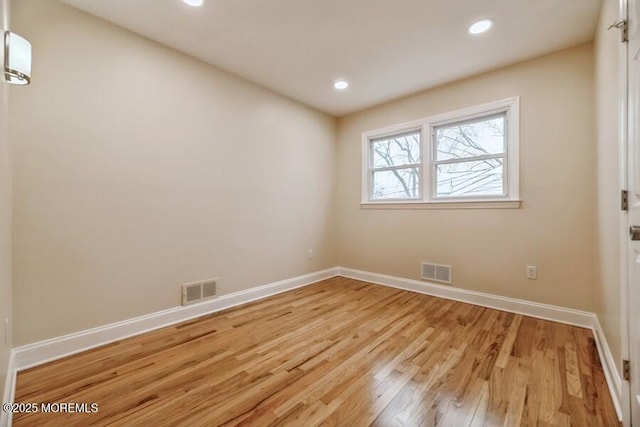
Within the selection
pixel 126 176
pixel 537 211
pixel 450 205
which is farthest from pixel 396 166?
pixel 126 176

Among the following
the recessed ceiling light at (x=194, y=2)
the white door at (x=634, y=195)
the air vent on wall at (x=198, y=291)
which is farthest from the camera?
the air vent on wall at (x=198, y=291)

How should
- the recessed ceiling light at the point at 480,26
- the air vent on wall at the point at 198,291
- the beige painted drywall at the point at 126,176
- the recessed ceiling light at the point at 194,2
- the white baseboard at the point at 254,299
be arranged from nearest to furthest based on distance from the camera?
the white baseboard at the point at 254,299, the beige painted drywall at the point at 126,176, the recessed ceiling light at the point at 194,2, the recessed ceiling light at the point at 480,26, the air vent on wall at the point at 198,291

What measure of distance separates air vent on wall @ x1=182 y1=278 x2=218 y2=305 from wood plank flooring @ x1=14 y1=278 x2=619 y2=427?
0.73 ft

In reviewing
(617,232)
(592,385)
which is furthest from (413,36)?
(592,385)

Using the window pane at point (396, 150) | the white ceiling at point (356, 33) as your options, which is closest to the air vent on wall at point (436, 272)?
the window pane at point (396, 150)

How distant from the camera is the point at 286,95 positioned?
11.8 ft

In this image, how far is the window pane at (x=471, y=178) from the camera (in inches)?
117

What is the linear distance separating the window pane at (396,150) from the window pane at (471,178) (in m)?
0.42

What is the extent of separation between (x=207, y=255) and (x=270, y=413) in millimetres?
1772

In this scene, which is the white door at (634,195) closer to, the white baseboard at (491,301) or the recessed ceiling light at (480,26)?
the recessed ceiling light at (480,26)

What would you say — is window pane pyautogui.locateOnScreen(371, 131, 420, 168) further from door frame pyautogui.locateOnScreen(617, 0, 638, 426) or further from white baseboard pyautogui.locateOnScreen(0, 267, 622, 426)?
door frame pyautogui.locateOnScreen(617, 0, 638, 426)

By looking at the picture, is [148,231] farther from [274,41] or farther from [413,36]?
[413,36]

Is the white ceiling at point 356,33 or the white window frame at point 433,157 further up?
the white ceiling at point 356,33

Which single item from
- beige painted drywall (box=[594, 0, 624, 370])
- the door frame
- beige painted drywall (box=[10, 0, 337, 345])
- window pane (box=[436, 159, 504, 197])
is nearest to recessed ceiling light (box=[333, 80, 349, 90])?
beige painted drywall (box=[10, 0, 337, 345])
